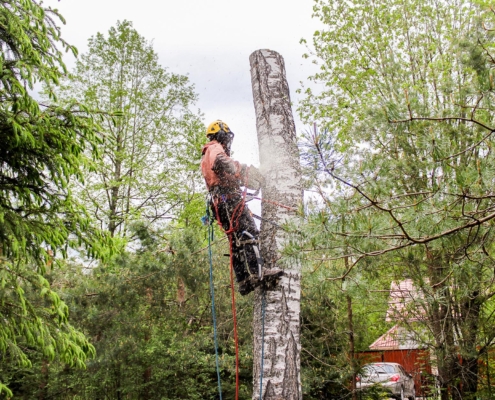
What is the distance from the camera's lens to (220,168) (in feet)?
13.2

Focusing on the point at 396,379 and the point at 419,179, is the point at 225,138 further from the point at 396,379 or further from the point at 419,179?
the point at 396,379

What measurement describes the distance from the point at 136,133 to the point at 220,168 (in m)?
10.3

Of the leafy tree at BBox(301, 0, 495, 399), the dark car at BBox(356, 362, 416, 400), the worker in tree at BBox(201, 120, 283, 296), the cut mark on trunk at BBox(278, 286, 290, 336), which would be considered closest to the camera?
the leafy tree at BBox(301, 0, 495, 399)

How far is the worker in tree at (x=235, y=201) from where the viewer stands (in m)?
3.78

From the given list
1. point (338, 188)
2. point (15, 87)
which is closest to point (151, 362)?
point (15, 87)

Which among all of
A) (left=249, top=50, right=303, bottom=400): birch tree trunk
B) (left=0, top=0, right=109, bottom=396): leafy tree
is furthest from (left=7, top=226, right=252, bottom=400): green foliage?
(left=249, top=50, right=303, bottom=400): birch tree trunk

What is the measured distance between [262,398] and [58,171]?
317cm

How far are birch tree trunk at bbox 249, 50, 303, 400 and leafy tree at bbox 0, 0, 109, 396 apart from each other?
6.67ft

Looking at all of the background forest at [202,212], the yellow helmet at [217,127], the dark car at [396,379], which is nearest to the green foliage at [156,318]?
the background forest at [202,212]

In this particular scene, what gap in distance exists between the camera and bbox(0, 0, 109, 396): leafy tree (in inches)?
176

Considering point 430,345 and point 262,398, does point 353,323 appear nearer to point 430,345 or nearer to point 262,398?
point 430,345

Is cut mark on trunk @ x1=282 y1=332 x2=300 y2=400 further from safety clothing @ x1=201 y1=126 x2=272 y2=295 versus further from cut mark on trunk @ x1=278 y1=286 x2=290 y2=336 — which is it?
safety clothing @ x1=201 y1=126 x2=272 y2=295

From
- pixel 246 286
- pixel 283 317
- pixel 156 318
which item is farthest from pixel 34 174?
pixel 156 318

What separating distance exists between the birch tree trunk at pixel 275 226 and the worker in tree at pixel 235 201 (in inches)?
4.6
